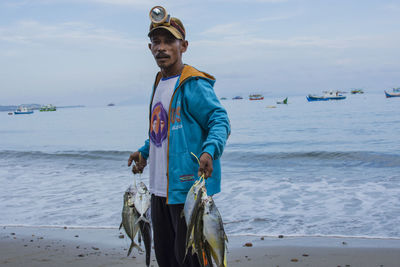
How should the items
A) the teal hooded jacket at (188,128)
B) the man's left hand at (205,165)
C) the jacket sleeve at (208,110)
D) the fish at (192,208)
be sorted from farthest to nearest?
the teal hooded jacket at (188,128)
the jacket sleeve at (208,110)
the man's left hand at (205,165)
the fish at (192,208)

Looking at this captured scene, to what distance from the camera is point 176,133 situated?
2762 millimetres

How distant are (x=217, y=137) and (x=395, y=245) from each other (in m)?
4.37

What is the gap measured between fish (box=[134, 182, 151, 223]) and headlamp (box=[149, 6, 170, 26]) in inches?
44.2

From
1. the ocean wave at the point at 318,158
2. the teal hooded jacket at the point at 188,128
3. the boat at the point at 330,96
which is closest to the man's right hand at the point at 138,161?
the teal hooded jacket at the point at 188,128

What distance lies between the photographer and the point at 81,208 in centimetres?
852

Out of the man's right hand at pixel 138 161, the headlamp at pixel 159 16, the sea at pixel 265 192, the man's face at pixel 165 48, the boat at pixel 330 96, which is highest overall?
the boat at pixel 330 96

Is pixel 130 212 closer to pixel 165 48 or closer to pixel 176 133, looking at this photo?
pixel 176 133

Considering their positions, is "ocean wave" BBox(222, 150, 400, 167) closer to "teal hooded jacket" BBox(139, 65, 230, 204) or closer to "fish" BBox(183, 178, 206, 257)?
"teal hooded jacket" BBox(139, 65, 230, 204)

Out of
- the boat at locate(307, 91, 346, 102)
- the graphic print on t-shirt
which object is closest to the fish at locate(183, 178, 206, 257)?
the graphic print on t-shirt

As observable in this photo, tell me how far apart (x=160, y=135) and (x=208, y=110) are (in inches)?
16.1

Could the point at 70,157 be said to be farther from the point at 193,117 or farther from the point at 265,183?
the point at 193,117

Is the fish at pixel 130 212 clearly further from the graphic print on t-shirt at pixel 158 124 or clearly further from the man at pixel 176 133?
the graphic print on t-shirt at pixel 158 124

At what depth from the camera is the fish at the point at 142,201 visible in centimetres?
306

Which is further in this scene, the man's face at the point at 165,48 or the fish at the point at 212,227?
the man's face at the point at 165,48
